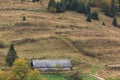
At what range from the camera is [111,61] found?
376 ft

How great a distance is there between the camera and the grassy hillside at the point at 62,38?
112 metres

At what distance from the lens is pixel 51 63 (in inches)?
4171

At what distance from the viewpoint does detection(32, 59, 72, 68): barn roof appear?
105012 mm

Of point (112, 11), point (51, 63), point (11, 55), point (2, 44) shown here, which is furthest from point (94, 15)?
point (11, 55)

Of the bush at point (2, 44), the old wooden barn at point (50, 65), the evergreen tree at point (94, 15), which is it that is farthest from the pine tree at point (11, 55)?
the evergreen tree at point (94, 15)

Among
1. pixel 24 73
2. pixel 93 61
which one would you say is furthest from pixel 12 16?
pixel 24 73

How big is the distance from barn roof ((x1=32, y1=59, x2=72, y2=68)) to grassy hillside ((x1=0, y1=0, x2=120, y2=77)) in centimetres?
329

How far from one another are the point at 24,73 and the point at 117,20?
67228 mm

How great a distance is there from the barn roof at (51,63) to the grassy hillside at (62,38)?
10.8 feet

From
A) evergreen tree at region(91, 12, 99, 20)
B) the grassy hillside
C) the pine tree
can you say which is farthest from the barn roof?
evergreen tree at region(91, 12, 99, 20)

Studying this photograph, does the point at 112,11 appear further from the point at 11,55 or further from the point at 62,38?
the point at 11,55

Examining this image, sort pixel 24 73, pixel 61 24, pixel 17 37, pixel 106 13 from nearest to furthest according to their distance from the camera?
1. pixel 24 73
2. pixel 17 37
3. pixel 61 24
4. pixel 106 13

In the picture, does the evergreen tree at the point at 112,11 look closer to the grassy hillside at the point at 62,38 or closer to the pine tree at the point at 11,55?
the grassy hillside at the point at 62,38

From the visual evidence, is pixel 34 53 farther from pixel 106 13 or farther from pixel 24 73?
pixel 106 13
